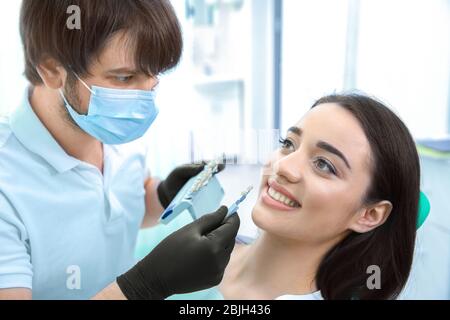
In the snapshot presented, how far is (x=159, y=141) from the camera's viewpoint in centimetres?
112

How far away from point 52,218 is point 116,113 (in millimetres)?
264

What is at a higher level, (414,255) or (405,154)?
(405,154)

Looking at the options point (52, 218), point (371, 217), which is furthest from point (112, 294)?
point (371, 217)

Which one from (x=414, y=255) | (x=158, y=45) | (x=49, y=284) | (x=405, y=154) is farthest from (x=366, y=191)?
(x=49, y=284)

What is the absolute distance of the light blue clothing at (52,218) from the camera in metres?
0.76

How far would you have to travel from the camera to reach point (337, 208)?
859 mm

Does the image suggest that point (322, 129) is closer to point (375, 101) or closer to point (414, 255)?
point (375, 101)

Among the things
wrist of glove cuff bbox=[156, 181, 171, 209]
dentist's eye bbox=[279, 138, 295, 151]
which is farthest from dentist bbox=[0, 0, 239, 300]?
dentist's eye bbox=[279, 138, 295, 151]

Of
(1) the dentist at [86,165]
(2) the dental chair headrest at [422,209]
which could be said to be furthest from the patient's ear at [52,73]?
(2) the dental chair headrest at [422,209]

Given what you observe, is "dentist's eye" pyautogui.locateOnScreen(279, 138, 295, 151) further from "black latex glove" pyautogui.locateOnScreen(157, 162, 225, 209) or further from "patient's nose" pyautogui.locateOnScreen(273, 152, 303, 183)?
"black latex glove" pyautogui.locateOnScreen(157, 162, 225, 209)

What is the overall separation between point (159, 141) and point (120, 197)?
215mm

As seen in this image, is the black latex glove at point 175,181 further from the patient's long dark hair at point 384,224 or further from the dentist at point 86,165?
the patient's long dark hair at point 384,224

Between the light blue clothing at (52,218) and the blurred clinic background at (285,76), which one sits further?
the blurred clinic background at (285,76)

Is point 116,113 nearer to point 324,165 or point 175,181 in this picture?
point 175,181
